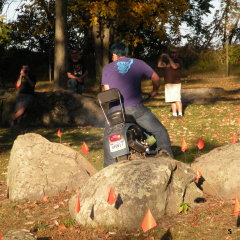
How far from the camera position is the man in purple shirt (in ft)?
25.5

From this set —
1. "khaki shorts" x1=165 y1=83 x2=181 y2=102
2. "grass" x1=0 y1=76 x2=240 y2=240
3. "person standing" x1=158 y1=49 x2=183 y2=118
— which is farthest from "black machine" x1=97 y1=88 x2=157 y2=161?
"khaki shorts" x1=165 y1=83 x2=181 y2=102

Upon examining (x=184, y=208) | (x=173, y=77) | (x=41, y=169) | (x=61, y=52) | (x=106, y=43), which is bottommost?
(x=184, y=208)

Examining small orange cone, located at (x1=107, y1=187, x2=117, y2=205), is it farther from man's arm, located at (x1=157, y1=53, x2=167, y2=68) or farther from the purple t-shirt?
man's arm, located at (x1=157, y1=53, x2=167, y2=68)

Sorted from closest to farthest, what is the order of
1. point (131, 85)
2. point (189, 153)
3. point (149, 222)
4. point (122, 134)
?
point (149, 222) → point (122, 134) → point (131, 85) → point (189, 153)

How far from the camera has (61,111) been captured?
57.2 ft

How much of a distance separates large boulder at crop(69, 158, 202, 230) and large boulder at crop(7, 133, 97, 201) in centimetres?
151

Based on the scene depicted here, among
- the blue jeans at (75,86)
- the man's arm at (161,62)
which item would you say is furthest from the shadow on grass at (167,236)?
the blue jeans at (75,86)

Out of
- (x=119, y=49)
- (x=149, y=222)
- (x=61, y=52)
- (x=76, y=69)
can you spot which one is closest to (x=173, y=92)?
(x=76, y=69)

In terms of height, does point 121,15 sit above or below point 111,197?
above

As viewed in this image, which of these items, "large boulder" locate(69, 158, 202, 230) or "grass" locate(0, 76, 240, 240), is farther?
"large boulder" locate(69, 158, 202, 230)

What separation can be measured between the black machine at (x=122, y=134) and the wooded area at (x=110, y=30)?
842cm

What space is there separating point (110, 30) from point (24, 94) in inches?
596

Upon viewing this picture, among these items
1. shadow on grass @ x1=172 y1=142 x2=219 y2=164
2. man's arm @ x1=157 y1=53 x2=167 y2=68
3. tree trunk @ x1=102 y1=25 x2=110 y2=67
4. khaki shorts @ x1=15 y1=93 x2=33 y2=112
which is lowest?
shadow on grass @ x1=172 y1=142 x2=219 y2=164

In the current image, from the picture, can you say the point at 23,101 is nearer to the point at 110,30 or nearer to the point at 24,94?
the point at 24,94
